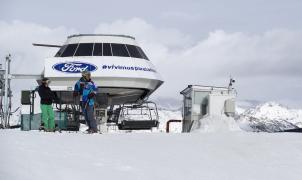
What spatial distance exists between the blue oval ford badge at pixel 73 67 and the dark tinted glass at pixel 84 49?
35.2 inches

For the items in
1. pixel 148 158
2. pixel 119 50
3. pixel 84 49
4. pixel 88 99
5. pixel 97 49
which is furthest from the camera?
pixel 119 50

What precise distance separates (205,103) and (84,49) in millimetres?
6010

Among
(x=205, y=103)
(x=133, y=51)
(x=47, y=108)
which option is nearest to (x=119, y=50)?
(x=133, y=51)

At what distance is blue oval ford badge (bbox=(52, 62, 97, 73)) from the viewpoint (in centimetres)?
2723

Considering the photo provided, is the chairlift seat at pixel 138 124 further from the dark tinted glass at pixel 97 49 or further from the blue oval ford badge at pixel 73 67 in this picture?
the dark tinted glass at pixel 97 49

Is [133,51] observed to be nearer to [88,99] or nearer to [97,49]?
[97,49]

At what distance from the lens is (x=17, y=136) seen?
46.8ft

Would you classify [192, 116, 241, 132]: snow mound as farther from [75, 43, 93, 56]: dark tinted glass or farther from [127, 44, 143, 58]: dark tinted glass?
[75, 43, 93, 56]: dark tinted glass

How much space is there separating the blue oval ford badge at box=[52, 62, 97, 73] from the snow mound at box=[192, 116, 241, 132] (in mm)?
5176

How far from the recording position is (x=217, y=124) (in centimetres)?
2638

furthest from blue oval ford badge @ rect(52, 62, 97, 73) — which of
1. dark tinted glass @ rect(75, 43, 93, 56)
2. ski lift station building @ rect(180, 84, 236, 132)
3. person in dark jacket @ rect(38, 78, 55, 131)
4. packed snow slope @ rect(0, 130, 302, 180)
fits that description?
packed snow slope @ rect(0, 130, 302, 180)

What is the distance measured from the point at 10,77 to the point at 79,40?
506cm

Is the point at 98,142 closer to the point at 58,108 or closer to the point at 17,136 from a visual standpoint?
the point at 17,136

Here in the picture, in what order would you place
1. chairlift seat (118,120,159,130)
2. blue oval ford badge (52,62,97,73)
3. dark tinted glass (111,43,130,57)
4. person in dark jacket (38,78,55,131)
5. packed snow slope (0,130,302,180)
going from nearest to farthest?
1. packed snow slope (0,130,302,180)
2. person in dark jacket (38,78,55,131)
3. chairlift seat (118,120,159,130)
4. blue oval ford badge (52,62,97,73)
5. dark tinted glass (111,43,130,57)
